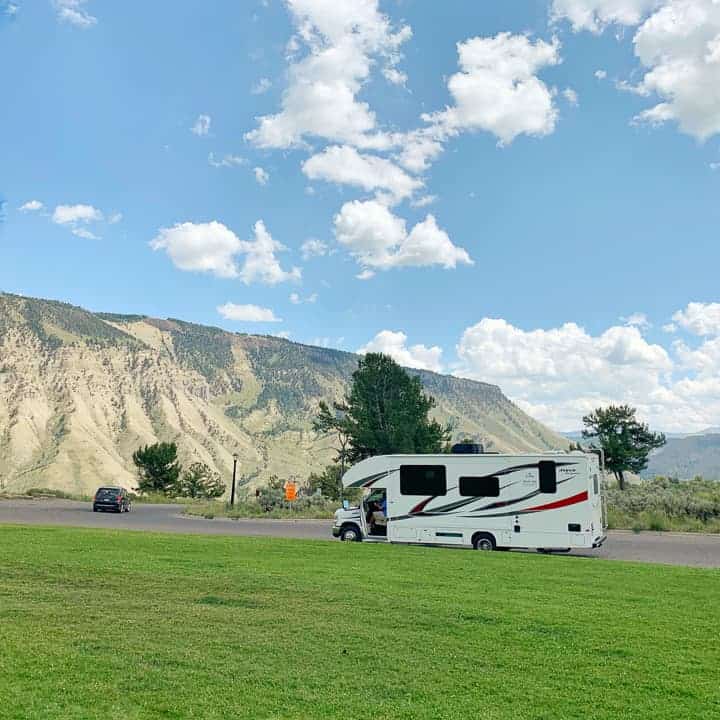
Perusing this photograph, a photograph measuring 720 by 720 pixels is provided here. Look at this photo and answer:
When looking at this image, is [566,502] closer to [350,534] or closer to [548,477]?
[548,477]

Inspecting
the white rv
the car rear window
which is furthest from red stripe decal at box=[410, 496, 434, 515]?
the car rear window

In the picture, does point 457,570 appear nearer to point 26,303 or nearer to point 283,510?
point 283,510

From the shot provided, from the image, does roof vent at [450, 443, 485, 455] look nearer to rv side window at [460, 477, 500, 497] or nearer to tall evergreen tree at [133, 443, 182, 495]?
rv side window at [460, 477, 500, 497]

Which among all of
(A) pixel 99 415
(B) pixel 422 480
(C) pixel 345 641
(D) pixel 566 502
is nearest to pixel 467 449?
(B) pixel 422 480

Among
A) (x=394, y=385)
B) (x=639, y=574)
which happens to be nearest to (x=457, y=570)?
(x=639, y=574)

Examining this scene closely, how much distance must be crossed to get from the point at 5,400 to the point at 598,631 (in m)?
135

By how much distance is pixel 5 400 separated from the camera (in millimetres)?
126062

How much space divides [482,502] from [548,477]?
2.09m

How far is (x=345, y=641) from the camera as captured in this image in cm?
816

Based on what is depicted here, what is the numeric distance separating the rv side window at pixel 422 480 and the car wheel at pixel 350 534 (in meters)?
1.96

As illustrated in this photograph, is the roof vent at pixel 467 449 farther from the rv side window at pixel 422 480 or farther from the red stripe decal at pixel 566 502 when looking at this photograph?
the red stripe decal at pixel 566 502

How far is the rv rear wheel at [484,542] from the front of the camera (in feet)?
68.2

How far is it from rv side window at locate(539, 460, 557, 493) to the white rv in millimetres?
15

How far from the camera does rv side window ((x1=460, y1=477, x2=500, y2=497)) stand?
21.1 meters
